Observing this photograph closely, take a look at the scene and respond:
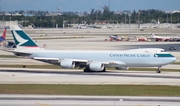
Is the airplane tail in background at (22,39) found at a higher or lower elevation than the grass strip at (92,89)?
higher

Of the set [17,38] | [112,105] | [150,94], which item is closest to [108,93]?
[150,94]

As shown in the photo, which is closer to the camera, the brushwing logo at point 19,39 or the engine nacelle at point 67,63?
the engine nacelle at point 67,63

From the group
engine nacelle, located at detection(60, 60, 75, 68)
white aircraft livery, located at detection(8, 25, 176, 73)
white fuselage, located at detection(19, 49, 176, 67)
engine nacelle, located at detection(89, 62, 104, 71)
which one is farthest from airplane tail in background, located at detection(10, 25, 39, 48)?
engine nacelle, located at detection(89, 62, 104, 71)

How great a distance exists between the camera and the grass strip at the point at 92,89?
41694 mm

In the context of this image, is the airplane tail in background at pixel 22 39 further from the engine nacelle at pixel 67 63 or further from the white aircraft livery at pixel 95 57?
the engine nacelle at pixel 67 63

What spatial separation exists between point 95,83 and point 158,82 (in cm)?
609

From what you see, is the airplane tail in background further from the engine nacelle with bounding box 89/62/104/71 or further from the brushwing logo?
the engine nacelle with bounding box 89/62/104/71

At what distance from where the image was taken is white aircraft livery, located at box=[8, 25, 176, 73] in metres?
59.1

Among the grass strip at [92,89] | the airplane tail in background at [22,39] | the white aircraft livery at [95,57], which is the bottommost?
the grass strip at [92,89]

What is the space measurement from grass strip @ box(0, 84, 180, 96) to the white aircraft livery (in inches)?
493

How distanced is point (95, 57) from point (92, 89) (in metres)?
16.8

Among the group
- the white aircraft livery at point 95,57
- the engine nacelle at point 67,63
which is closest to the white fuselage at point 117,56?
the white aircraft livery at point 95,57

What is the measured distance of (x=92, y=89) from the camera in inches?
1742

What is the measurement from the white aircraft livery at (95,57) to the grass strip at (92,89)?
12.5m
